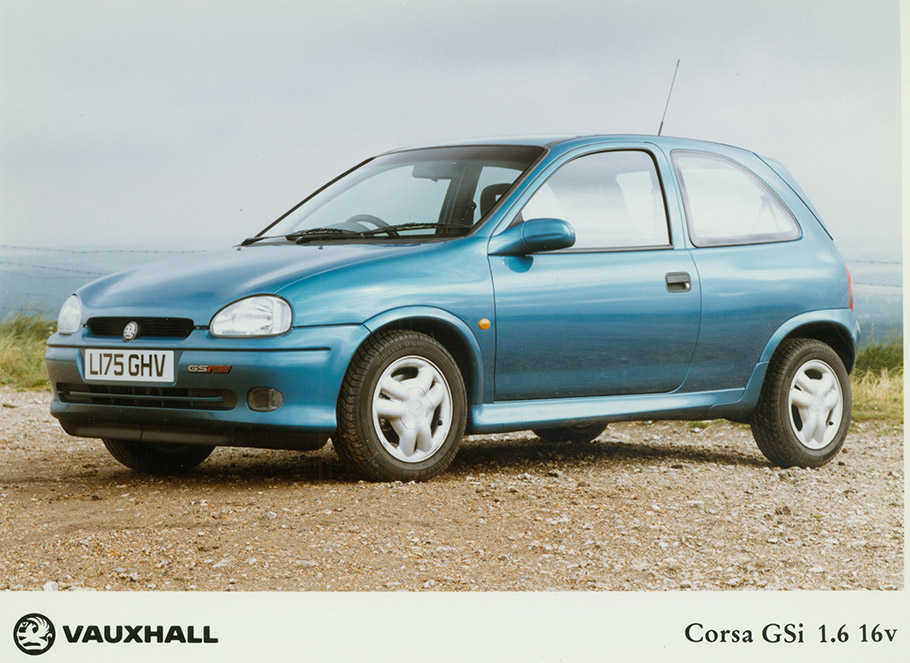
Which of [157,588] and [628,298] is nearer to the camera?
[157,588]

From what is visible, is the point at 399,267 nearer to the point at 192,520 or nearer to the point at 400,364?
the point at 400,364

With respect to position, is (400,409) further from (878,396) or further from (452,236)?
(878,396)

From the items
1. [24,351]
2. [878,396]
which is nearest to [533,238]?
[878,396]

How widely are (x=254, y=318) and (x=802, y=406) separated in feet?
11.0

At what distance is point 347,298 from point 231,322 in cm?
50

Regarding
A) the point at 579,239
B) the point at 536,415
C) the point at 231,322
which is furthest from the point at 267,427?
the point at 579,239

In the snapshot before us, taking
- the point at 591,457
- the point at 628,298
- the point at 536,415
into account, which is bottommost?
the point at 591,457

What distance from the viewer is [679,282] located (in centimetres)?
680

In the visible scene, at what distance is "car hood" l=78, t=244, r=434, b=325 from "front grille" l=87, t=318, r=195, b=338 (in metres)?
0.03

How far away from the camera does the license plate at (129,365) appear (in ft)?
19.1

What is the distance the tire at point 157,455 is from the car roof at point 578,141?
1995 millimetres

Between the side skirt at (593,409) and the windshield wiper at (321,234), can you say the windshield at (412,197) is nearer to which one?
the windshield wiper at (321,234)

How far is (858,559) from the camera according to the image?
552cm
